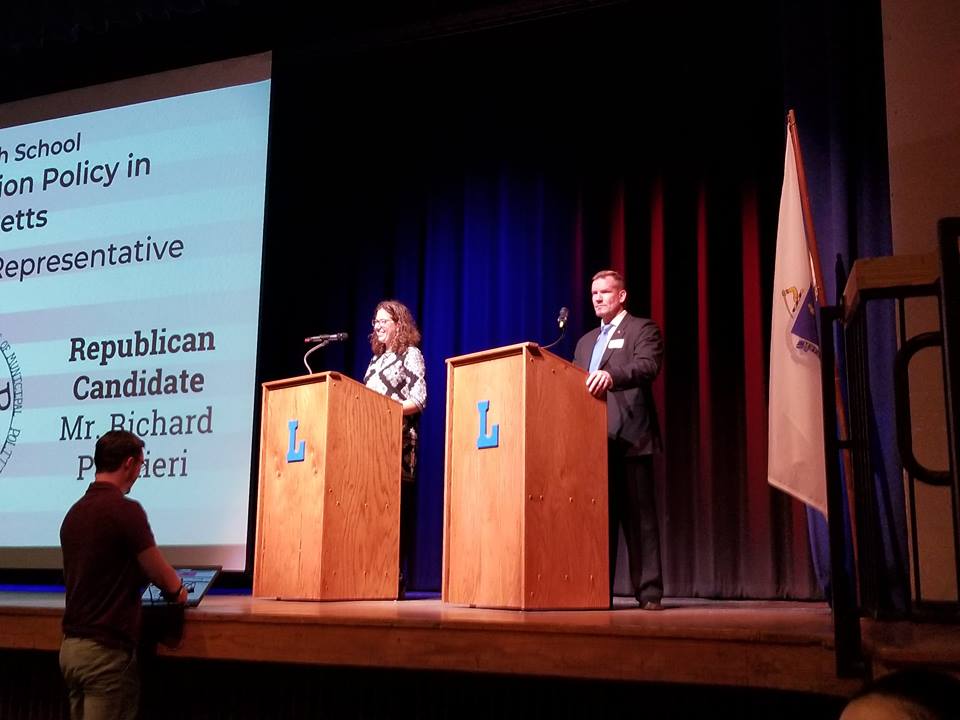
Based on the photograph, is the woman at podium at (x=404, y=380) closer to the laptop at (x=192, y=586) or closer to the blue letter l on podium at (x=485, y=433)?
the blue letter l on podium at (x=485, y=433)

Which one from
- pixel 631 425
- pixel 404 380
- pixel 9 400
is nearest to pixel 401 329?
pixel 404 380

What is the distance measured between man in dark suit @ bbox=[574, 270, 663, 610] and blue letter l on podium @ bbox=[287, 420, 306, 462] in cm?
126

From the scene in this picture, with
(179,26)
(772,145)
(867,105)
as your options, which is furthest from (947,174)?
(179,26)

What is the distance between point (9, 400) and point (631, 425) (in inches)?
146

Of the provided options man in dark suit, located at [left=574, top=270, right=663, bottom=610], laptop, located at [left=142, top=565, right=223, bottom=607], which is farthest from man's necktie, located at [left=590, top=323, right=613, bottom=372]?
laptop, located at [left=142, top=565, right=223, bottom=607]

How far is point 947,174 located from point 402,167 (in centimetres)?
330

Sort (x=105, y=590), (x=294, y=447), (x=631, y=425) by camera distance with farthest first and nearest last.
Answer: (x=294, y=447), (x=631, y=425), (x=105, y=590)

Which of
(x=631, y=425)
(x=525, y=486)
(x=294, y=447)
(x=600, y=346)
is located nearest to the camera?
(x=525, y=486)

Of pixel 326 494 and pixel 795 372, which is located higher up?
pixel 795 372

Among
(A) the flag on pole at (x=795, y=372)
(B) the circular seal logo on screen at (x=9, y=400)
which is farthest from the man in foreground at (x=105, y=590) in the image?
(B) the circular seal logo on screen at (x=9, y=400)

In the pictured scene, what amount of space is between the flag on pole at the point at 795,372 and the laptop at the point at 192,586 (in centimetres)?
201

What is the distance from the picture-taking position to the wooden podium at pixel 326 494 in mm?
4031

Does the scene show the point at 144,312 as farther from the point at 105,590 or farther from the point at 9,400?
the point at 105,590

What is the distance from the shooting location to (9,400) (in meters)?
5.52
